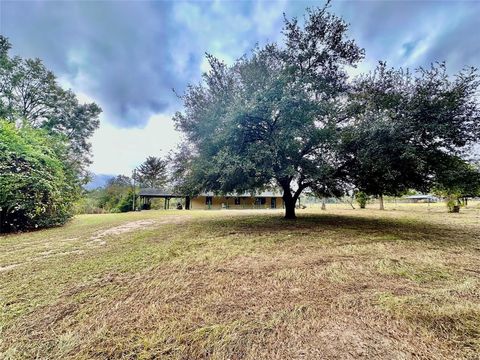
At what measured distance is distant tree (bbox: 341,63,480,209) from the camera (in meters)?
7.12

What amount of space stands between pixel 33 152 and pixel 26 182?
3.83 ft

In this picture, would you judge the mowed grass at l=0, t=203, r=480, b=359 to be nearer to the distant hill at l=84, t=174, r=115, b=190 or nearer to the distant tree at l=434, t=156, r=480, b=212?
the distant tree at l=434, t=156, r=480, b=212

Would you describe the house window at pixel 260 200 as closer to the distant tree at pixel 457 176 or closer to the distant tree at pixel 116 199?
the distant tree at pixel 116 199

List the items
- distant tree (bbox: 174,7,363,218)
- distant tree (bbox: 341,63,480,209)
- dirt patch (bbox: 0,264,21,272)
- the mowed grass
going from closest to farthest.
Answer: the mowed grass → dirt patch (bbox: 0,264,21,272) → distant tree (bbox: 341,63,480,209) → distant tree (bbox: 174,7,363,218)

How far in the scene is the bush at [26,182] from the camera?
7.31m

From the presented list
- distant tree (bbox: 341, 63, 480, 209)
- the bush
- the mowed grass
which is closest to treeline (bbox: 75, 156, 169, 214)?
the bush

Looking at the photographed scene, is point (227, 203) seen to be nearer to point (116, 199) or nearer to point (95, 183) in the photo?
point (116, 199)

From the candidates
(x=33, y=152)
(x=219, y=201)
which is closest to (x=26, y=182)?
(x=33, y=152)

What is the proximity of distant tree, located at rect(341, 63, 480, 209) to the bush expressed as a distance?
11954 mm

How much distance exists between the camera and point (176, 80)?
1452 centimetres

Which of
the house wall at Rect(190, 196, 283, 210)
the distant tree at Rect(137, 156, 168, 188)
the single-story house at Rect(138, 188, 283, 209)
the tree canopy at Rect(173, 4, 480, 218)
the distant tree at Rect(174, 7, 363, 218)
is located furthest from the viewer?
the distant tree at Rect(137, 156, 168, 188)

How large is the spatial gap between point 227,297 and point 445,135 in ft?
29.3

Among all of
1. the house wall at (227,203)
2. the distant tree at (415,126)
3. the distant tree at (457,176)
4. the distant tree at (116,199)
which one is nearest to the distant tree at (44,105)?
the distant tree at (116,199)

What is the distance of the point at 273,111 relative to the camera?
7746 millimetres
